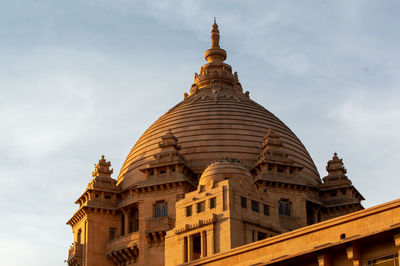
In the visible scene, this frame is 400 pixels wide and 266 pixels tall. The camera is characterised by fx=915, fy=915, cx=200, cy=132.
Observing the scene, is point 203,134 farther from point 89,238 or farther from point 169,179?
point 89,238

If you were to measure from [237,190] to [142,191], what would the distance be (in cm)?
1702

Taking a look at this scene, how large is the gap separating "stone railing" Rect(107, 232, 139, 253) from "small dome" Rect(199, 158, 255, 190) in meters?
12.4

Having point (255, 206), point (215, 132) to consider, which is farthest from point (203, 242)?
point (215, 132)

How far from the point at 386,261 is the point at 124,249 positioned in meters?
40.0

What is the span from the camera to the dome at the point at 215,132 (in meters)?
78.5

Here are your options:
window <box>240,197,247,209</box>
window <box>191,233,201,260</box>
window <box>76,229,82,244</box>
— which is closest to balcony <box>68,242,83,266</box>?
window <box>76,229,82,244</box>

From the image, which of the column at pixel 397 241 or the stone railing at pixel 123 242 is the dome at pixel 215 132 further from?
the column at pixel 397 241

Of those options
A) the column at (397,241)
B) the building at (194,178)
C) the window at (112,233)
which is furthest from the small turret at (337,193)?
the column at (397,241)

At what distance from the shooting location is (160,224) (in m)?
71.8

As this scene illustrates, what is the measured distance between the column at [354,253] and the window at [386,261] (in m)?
0.50

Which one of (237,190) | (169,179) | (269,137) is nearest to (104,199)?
(169,179)

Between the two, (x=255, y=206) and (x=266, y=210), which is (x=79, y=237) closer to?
(x=266, y=210)

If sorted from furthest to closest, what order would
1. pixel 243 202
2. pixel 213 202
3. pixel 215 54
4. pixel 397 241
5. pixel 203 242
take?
pixel 215 54 < pixel 243 202 < pixel 213 202 < pixel 203 242 < pixel 397 241

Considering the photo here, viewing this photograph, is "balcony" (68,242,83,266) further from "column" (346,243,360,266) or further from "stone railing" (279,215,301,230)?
"column" (346,243,360,266)
